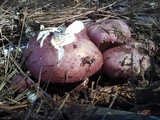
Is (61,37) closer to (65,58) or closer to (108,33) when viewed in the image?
(65,58)

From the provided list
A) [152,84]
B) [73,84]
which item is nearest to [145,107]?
[152,84]

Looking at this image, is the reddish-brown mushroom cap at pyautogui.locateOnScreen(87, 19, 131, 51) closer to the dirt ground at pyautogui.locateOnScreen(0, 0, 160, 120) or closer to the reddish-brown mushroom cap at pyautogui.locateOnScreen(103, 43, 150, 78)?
the reddish-brown mushroom cap at pyautogui.locateOnScreen(103, 43, 150, 78)

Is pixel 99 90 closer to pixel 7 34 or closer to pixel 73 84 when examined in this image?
pixel 73 84

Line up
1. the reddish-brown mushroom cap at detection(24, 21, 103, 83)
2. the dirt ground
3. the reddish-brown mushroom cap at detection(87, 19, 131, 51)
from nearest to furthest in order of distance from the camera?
the dirt ground, the reddish-brown mushroom cap at detection(24, 21, 103, 83), the reddish-brown mushroom cap at detection(87, 19, 131, 51)

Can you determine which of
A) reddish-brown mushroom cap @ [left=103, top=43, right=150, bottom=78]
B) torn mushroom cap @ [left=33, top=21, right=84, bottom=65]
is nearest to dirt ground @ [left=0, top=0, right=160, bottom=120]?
reddish-brown mushroom cap @ [left=103, top=43, right=150, bottom=78]

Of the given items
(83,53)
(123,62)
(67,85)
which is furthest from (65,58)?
(123,62)

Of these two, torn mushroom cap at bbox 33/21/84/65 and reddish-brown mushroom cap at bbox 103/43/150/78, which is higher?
torn mushroom cap at bbox 33/21/84/65
